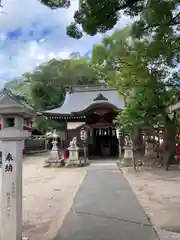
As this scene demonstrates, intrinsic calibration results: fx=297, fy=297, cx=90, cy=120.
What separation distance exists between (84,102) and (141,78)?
15.9m

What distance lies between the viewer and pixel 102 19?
5.02 metres

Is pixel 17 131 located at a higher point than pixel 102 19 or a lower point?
lower

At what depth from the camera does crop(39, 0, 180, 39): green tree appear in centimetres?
483

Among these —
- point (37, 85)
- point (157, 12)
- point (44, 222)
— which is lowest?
point (44, 222)

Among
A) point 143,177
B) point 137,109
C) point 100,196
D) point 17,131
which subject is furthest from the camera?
point 137,109

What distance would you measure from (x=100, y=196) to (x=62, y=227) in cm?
292

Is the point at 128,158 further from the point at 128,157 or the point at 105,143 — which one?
the point at 105,143

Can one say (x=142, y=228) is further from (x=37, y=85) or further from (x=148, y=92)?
(x=37, y=85)

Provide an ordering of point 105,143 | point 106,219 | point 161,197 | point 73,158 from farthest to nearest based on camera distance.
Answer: point 105,143
point 73,158
point 161,197
point 106,219

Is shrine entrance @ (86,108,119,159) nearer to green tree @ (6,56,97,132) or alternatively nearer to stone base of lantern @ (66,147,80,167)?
stone base of lantern @ (66,147,80,167)

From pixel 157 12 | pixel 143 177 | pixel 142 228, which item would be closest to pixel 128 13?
pixel 157 12

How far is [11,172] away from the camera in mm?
4723

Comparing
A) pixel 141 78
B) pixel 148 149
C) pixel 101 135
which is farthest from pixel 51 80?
pixel 141 78

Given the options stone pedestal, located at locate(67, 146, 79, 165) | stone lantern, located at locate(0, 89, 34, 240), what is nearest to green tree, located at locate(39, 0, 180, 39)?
stone lantern, located at locate(0, 89, 34, 240)
